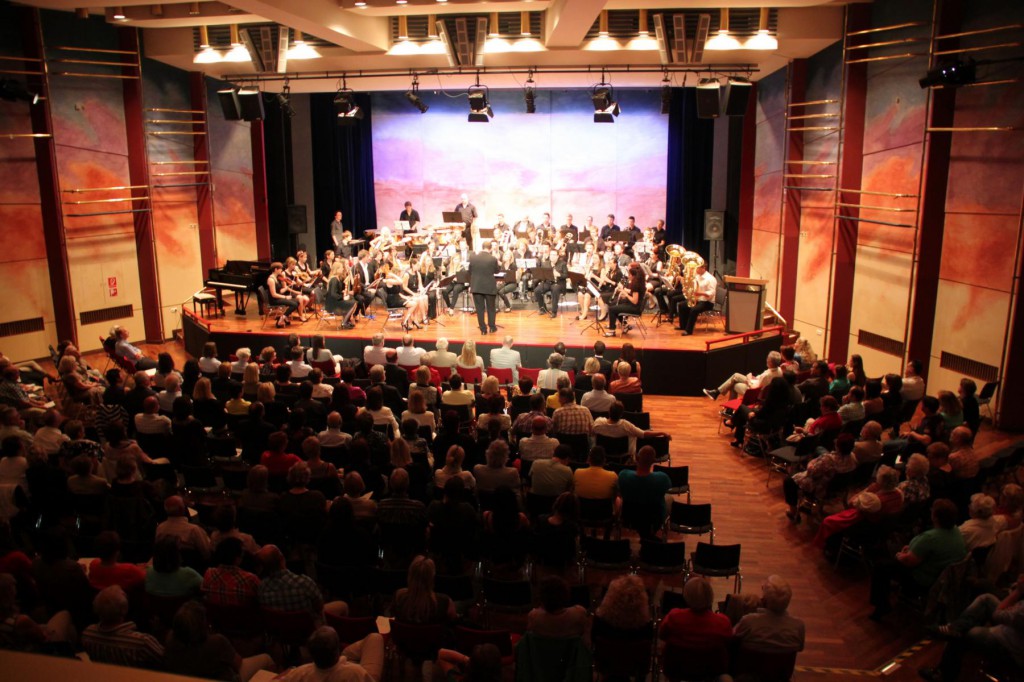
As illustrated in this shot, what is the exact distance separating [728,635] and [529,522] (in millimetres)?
1932

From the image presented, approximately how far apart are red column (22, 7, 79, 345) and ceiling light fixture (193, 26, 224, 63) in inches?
93.3

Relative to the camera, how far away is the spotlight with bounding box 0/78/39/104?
10563mm

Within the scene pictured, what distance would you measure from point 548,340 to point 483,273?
154 centimetres

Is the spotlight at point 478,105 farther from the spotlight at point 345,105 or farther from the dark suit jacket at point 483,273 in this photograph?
the dark suit jacket at point 483,273

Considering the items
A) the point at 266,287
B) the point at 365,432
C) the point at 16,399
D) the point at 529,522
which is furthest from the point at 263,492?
the point at 266,287

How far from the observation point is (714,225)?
652 inches

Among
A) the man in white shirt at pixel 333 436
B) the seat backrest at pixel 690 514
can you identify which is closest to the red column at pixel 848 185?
the seat backrest at pixel 690 514

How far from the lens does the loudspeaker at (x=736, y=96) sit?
40.7ft

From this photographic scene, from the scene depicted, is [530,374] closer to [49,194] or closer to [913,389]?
[913,389]

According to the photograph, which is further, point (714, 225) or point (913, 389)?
point (714, 225)

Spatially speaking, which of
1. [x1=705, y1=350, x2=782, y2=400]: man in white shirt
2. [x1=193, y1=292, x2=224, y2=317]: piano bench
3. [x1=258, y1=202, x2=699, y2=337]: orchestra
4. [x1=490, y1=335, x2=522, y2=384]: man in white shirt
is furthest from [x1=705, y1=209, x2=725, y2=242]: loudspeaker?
[x1=193, y1=292, x2=224, y2=317]: piano bench

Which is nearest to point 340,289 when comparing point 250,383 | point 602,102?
point 250,383

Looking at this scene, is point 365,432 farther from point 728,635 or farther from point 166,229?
point 166,229

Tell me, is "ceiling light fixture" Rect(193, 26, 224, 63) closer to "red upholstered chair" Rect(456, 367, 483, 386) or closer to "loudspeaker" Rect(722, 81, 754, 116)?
"red upholstered chair" Rect(456, 367, 483, 386)
